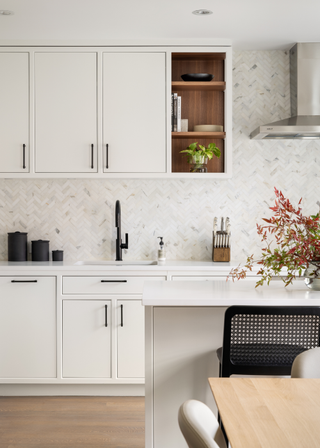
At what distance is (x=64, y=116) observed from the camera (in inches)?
130

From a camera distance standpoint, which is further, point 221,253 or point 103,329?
point 221,253

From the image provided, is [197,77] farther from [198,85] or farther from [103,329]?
[103,329]

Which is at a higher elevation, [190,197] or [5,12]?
[5,12]

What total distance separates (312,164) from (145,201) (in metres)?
1.45

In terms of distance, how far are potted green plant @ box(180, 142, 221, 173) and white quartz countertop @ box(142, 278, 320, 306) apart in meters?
1.35

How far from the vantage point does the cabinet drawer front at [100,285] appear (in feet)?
10.2

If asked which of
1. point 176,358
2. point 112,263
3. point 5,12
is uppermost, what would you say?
point 5,12

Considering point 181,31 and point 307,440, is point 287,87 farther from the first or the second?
point 307,440

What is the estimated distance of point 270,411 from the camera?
1080mm

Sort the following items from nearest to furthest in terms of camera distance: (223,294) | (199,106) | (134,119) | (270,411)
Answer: (270,411), (223,294), (134,119), (199,106)

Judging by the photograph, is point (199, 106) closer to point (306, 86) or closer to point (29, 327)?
point (306, 86)

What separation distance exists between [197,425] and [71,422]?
2.09 m

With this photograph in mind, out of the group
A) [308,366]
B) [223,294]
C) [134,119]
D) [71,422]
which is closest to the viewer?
[308,366]

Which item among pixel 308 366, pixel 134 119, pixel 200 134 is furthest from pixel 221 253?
pixel 308 366
